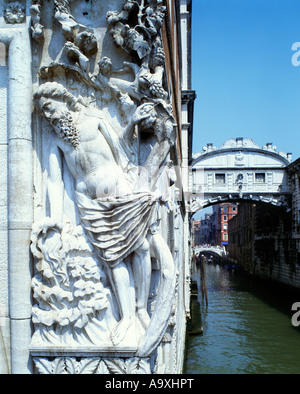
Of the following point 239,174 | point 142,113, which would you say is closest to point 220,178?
point 239,174

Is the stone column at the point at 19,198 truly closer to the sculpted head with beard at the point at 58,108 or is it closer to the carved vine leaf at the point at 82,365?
the sculpted head with beard at the point at 58,108

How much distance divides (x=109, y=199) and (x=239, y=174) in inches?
853

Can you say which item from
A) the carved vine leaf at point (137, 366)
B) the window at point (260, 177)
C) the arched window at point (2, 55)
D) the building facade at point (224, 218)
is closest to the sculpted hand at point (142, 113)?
the arched window at point (2, 55)

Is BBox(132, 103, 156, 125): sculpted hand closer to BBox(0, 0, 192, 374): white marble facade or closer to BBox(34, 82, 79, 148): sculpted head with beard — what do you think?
BBox(0, 0, 192, 374): white marble facade

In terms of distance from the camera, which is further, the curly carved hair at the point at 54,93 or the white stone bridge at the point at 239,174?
the white stone bridge at the point at 239,174

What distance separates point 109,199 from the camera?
2699mm

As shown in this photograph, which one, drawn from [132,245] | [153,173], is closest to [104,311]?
[132,245]

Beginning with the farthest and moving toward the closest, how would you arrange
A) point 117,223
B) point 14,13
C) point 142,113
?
point 14,13 → point 142,113 → point 117,223

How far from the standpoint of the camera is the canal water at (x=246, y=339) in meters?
10.1

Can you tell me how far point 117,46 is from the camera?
2883 millimetres

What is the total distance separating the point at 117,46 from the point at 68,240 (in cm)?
149

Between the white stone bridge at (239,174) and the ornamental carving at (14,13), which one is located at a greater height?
the white stone bridge at (239,174)

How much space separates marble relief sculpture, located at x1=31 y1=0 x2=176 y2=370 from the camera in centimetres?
272

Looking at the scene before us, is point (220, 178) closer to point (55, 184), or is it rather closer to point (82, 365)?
point (55, 184)
